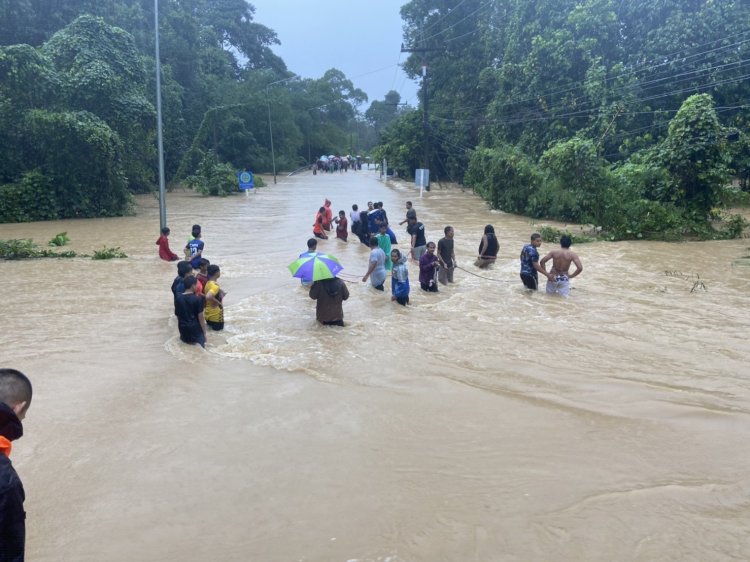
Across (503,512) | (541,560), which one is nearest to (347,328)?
(503,512)

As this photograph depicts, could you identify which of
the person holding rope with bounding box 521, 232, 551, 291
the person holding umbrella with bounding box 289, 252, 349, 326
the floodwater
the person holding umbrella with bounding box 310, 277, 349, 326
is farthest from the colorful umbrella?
the person holding rope with bounding box 521, 232, 551, 291

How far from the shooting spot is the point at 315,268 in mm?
9734

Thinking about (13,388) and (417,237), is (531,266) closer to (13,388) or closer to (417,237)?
(417,237)

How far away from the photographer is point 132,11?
38.4 meters

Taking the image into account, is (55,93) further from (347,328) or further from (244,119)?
(244,119)

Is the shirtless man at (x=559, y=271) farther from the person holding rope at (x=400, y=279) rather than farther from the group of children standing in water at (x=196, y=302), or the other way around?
the group of children standing in water at (x=196, y=302)

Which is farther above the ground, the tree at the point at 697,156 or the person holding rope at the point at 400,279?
the tree at the point at 697,156

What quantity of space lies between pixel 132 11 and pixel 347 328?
35.7 meters

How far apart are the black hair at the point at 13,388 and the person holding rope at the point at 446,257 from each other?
1087 cm

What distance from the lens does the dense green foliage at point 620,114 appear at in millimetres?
21734

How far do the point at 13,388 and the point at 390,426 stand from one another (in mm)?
4300

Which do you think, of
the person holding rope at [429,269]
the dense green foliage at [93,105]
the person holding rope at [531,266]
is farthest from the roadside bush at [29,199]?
the person holding rope at [531,266]

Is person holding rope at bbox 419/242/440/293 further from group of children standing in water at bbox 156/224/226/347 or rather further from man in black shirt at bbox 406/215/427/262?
group of children standing in water at bbox 156/224/226/347

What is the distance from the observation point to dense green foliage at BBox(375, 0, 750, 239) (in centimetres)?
2173
